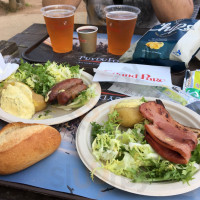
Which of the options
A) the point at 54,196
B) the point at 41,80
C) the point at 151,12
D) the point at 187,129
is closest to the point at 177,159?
the point at 187,129

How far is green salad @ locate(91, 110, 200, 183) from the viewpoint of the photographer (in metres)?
0.81

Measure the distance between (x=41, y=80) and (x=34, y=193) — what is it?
2.56ft

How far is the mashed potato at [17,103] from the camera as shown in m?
1.17

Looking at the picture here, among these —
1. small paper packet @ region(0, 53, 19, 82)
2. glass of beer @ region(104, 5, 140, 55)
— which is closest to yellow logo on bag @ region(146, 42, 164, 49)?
glass of beer @ region(104, 5, 140, 55)

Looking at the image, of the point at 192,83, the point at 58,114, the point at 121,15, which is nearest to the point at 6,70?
the point at 58,114

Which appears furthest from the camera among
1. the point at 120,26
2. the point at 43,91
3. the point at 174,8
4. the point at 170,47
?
the point at 174,8

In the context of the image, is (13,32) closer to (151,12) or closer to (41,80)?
(151,12)

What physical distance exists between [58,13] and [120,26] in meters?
0.55

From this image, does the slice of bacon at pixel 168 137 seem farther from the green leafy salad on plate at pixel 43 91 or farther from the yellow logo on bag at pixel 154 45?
the yellow logo on bag at pixel 154 45

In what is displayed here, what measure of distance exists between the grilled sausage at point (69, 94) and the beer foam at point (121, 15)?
73cm

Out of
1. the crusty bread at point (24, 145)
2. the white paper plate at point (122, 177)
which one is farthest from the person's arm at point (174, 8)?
the crusty bread at point (24, 145)

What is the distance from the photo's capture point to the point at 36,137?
0.94 m

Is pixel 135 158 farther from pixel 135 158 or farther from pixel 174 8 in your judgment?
pixel 174 8

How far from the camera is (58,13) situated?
177 centimetres
